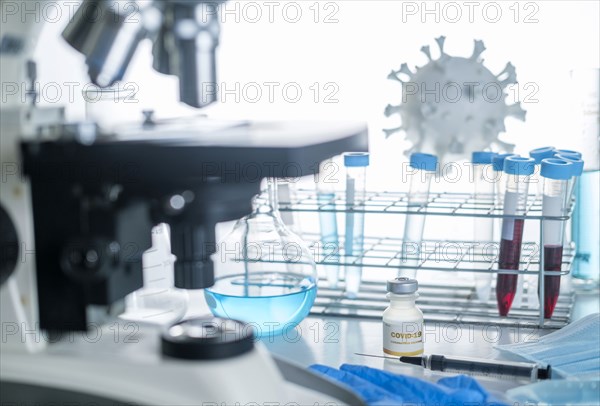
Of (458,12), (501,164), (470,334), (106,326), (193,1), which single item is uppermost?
(458,12)

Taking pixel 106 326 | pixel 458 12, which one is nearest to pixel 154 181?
pixel 106 326

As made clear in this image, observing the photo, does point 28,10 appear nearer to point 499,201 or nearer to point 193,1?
point 193,1

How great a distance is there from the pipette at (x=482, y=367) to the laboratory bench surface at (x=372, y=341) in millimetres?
10

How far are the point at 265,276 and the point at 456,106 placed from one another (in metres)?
0.55

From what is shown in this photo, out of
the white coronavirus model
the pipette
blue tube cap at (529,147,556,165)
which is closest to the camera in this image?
the pipette

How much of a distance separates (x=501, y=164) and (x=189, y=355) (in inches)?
30.6

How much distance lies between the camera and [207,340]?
826mm

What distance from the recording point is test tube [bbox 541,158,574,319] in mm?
1312

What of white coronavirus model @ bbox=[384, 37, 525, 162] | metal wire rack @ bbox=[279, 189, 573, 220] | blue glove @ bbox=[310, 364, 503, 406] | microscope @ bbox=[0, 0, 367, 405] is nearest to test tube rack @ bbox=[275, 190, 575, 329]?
metal wire rack @ bbox=[279, 189, 573, 220]

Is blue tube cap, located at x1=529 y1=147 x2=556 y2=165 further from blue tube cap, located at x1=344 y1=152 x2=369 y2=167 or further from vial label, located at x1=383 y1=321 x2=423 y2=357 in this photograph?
vial label, located at x1=383 y1=321 x2=423 y2=357

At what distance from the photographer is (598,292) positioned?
5.15 ft

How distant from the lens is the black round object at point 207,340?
821mm

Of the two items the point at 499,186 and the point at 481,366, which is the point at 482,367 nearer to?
the point at 481,366

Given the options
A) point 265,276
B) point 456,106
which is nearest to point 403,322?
point 265,276
